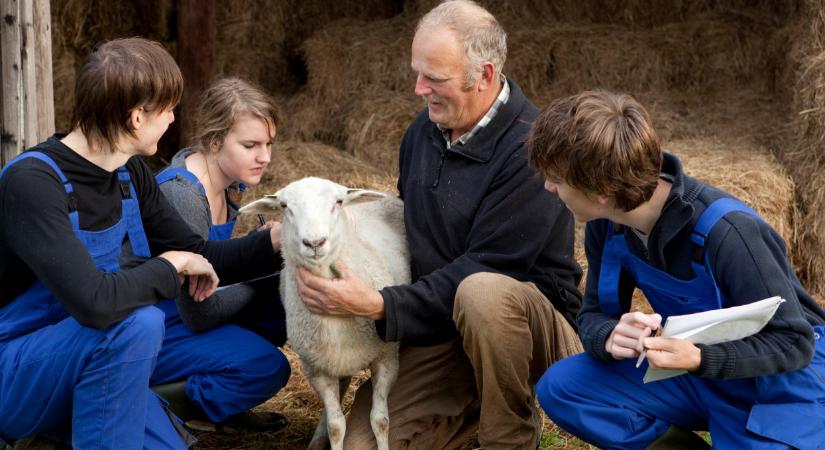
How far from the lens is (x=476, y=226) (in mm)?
3699

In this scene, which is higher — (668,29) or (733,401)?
(668,29)

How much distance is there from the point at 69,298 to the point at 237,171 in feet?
3.96

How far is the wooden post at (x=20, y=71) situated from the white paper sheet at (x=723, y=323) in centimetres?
318

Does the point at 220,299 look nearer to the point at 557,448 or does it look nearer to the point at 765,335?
the point at 557,448

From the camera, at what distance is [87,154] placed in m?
3.18

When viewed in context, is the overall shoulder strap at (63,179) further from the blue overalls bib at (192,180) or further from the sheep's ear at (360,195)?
the sheep's ear at (360,195)

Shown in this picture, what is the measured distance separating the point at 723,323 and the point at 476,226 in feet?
4.03

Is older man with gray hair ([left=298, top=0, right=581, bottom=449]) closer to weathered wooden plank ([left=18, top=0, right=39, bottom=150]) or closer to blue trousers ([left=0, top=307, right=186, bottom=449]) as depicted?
blue trousers ([left=0, top=307, right=186, bottom=449])

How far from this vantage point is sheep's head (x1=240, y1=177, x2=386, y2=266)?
131 inches

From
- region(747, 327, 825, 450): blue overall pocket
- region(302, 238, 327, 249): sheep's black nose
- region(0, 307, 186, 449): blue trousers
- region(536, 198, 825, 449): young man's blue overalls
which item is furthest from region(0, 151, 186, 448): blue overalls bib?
region(747, 327, 825, 450): blue overall pocket

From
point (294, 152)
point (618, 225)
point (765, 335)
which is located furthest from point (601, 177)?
point (294, 152)

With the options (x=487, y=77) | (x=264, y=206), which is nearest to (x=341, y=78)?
(x=487, y=77)

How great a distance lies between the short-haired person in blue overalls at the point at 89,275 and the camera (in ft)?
9.59

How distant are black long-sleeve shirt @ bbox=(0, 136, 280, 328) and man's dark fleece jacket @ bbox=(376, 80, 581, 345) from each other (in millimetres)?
923
